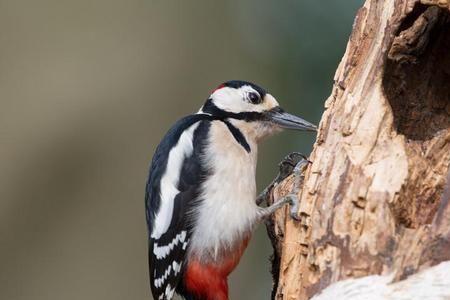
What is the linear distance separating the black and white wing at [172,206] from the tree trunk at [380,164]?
44 cm

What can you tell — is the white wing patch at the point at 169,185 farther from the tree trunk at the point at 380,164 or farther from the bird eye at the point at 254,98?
the tree trunk at the point at 380,164

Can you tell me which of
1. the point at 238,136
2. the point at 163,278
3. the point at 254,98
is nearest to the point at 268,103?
the point at 254,98

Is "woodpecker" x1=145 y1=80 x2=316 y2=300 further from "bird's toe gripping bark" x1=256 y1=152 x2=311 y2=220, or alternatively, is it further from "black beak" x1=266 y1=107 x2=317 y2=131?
"black beak" x1=266 y1=107 x2=317 y2=131

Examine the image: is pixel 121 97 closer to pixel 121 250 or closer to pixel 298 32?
pixel 121 250

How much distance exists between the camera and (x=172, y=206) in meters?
3.67

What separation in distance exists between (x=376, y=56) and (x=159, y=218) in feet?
4.12

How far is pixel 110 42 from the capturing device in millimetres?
5984

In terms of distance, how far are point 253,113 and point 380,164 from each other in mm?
1204

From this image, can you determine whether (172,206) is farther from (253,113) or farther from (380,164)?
(380,164)

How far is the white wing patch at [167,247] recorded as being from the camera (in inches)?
143

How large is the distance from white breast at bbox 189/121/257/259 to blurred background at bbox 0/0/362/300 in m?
2.25

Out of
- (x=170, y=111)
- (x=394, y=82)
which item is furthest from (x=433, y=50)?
(x=170, y=111)

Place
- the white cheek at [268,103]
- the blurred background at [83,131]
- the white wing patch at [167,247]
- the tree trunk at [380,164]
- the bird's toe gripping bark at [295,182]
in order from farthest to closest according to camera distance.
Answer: the blurred background at [83,131] < the white cheek at [268,103] < the white wing patch at [167,247] < the bird's toe gripping bark at [295,182] < the tree trunk at [380,164]

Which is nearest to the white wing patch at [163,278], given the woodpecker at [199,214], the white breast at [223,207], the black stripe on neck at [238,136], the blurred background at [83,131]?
the woodpecker at [199,214]
